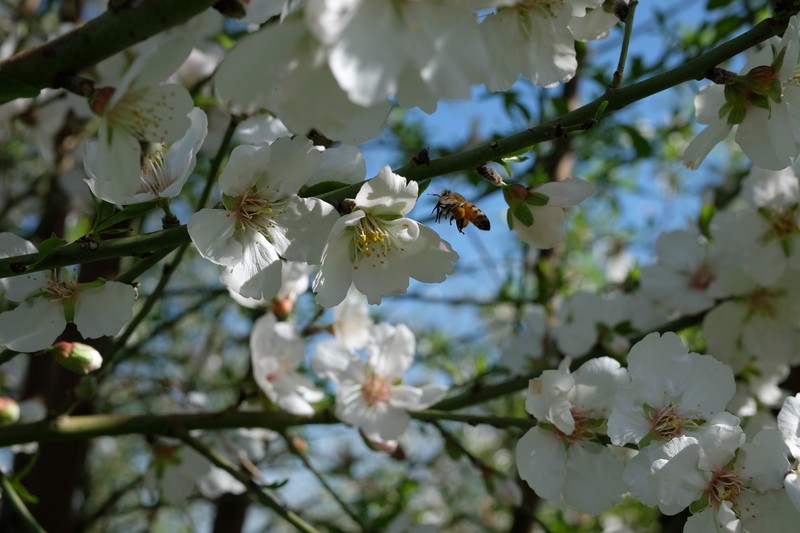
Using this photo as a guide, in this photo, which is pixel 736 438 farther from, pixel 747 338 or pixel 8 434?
pixel 8 434

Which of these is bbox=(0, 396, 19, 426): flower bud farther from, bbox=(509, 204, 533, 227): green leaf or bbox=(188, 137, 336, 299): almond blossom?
bbox=(509, 204, 533, 227): green leaf

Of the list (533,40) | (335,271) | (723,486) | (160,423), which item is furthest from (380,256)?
(160,423)

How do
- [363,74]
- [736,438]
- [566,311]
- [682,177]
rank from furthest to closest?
[682,177]
[566,311]
[736,438]
[363,74]


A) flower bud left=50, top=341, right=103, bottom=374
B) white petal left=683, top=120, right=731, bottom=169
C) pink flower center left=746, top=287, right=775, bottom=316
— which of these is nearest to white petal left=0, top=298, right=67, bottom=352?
flower bud left=50, top=341, right=103, bottom=374

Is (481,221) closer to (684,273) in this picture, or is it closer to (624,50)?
(624,50)

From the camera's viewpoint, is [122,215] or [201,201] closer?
[122,215]

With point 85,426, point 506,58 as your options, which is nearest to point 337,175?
point 506,58

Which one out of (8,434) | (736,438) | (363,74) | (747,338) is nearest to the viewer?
(363,74)
